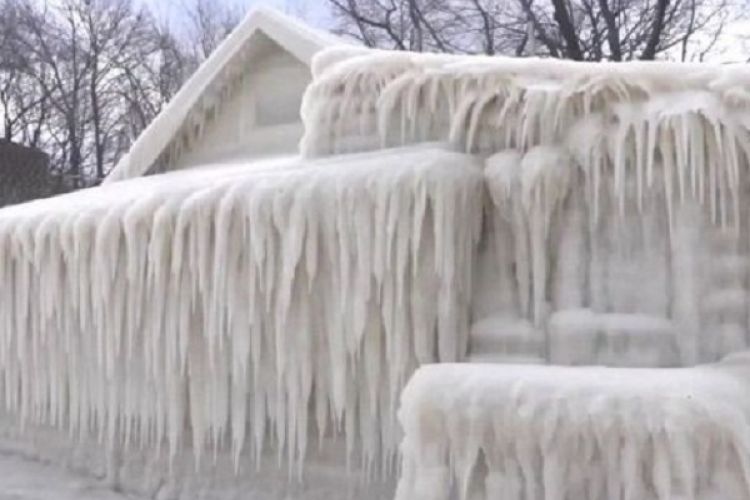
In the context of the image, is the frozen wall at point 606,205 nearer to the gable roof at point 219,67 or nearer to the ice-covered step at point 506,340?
the ice-covered step at point 506,340

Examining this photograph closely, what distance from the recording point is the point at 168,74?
3039 cm

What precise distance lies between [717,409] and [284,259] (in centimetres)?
256

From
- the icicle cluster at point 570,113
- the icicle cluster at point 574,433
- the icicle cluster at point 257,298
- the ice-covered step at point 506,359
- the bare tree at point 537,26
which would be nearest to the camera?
the icicle cluster at point 574,433

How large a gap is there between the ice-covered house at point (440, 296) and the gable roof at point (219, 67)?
3.26 metres

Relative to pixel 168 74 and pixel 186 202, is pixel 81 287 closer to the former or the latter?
pixel 186 202

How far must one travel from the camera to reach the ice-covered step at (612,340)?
534 centimetres

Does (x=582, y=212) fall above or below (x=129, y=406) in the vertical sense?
above

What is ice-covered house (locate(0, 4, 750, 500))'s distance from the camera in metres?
4.55

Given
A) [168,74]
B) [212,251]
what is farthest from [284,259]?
[168,74]

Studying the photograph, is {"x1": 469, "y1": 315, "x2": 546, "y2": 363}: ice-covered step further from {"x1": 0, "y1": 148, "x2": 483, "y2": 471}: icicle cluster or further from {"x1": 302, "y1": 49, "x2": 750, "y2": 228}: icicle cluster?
{"x1": 302, "y1": 49, "x2": 750, "y2": 228}: icicle cluster

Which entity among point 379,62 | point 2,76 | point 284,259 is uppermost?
point 2,76

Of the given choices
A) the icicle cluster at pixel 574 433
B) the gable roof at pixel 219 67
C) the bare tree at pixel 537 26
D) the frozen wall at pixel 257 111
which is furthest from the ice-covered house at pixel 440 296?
the bare tree at pixel 537 26

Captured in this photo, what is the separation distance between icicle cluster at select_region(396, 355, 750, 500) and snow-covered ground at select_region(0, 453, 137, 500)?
2.94 meters

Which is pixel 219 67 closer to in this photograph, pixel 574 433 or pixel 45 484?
pixel 45 484
